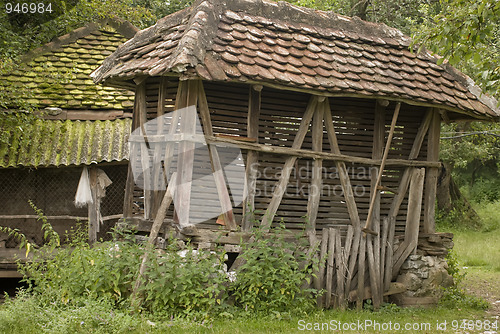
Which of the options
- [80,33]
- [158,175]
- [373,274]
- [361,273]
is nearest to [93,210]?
[158,175]

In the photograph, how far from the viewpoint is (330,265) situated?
8375 millimetres

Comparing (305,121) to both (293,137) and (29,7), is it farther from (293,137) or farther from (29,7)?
(29,7)

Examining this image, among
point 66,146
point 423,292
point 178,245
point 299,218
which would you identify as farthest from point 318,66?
point 66,146

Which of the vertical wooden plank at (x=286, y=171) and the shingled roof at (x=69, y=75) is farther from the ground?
the shingled roof at (x=69, y=75)

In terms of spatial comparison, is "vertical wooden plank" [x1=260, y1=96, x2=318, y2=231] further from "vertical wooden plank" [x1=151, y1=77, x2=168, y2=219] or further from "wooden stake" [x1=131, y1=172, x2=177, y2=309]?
"vertical wooden plank" [x1=151, y1=77, x2=168, y2=219]

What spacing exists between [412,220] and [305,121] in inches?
99.2

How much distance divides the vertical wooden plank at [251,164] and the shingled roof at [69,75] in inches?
193

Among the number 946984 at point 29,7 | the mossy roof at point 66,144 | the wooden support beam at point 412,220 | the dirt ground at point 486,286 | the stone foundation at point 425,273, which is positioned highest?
the number 946984 at point 29,7

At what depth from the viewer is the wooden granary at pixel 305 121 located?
7777mm

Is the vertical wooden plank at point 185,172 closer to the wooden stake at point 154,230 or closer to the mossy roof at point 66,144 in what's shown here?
the wooden stake at point 154,230

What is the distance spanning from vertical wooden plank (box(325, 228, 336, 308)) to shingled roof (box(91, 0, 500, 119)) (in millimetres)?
2149

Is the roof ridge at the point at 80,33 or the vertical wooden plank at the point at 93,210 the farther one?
the roof ridge at the point at 80,33

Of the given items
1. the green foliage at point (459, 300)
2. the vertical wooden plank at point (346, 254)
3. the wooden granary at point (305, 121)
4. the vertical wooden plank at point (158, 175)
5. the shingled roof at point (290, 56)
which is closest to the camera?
the shingled roof at point (290, 56)

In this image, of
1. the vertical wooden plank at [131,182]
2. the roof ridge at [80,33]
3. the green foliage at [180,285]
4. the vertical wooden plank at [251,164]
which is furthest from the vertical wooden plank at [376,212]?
the roof ridge at [80,33]
